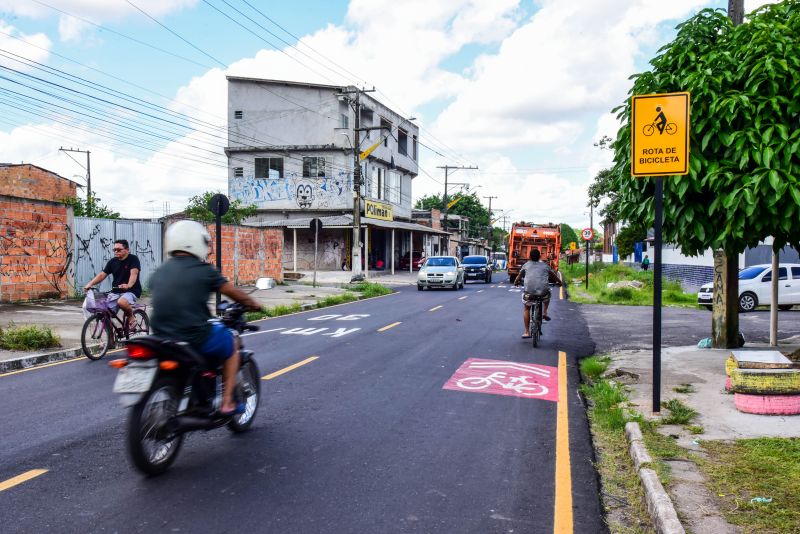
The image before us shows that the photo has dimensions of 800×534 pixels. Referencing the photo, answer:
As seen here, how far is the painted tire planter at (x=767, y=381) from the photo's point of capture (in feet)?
21.8

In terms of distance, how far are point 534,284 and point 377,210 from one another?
36.0 metres

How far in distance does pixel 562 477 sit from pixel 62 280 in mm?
18500

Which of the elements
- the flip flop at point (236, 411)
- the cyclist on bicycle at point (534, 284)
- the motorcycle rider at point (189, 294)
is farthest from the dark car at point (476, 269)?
the motorcycle rider at point (189, 294)

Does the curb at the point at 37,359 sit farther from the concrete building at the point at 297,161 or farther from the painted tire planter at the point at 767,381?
the concrete building at the point at 297,161

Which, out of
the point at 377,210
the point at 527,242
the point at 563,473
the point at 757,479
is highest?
the point at 377,210

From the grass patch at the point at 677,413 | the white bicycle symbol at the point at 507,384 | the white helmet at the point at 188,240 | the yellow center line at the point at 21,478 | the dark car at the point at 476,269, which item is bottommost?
the white bicycle symbol at the point at 507,384

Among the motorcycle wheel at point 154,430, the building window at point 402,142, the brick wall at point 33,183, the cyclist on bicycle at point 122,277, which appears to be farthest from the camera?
the building window at point 402,142

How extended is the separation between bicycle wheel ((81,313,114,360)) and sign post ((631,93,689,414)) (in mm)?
8354

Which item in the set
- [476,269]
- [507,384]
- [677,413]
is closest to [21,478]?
[507,384]

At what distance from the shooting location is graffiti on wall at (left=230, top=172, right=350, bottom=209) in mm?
46812

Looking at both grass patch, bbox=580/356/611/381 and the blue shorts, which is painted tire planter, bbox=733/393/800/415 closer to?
grass patch, bbox=580/356/611/381

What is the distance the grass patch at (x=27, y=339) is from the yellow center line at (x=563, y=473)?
8.50 metres

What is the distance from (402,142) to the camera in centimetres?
5919

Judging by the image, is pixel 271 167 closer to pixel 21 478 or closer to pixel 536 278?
pixel 536 278
